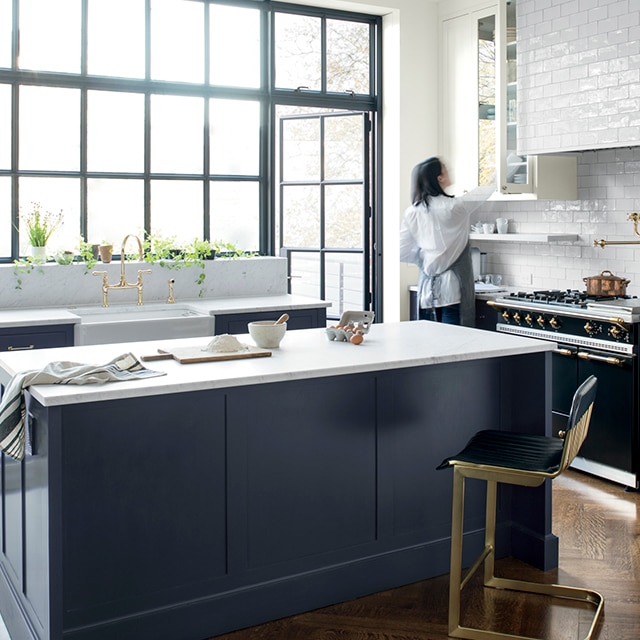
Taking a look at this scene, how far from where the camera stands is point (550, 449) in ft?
10.9

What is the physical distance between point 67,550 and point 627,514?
9.77 ft

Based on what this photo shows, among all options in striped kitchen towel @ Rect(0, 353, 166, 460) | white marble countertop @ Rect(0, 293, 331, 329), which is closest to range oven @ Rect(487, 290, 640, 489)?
white marble countertop @ Rect(0, 293, 331, 329)

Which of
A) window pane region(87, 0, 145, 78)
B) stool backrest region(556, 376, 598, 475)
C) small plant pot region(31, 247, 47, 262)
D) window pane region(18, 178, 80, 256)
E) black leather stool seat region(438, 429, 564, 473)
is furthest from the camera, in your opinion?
window pane region(87, 0, 145, 78)

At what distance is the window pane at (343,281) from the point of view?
22.9 feet

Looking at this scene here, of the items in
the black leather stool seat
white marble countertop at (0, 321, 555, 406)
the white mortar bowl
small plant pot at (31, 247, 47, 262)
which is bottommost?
the black leather stool seat

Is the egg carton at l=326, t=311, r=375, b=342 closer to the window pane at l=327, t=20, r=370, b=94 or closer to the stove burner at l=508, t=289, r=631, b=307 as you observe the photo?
the stove burner at l=508, t=289, r=631, b=307

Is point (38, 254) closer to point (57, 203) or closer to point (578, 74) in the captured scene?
point (57, 203)

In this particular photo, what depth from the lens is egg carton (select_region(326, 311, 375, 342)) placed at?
12.5 ft

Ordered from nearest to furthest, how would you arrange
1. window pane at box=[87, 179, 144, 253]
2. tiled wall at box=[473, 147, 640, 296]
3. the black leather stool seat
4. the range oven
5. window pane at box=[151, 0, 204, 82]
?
the black leather stool seat
the range oven
tiled wall at box=[473, 147, 640, 296]
window pane at box=[87, 179, 144, 253]
window pane at box=[151, 0, 204, 82]

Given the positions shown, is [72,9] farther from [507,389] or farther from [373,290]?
[507,389]

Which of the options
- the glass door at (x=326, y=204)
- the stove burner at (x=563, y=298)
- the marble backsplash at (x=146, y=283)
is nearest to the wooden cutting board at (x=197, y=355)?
the marble backsplash at (x=146, y=283)

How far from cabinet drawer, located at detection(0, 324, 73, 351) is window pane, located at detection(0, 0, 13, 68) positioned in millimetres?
1978

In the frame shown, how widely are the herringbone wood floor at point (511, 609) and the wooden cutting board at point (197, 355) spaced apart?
3.39 feet

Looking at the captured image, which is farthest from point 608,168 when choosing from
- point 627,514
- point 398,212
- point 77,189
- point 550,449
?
point 77,189
